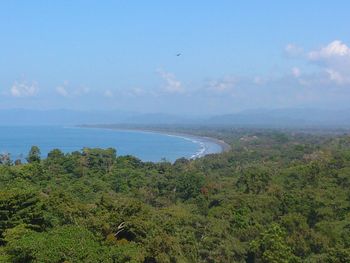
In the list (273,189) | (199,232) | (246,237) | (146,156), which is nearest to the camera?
(199,232)

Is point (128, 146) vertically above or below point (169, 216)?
below

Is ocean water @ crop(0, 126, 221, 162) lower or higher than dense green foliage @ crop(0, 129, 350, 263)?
lower

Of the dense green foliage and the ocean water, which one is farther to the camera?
the ocean water

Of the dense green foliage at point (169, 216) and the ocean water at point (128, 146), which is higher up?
the dense green foliage at point (169, 216)

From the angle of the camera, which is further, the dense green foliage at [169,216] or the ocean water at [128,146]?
the ocean water at [128,146]

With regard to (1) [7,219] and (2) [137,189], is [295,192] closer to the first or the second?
(2) [137,189]

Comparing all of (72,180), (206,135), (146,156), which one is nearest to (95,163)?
(72,180)

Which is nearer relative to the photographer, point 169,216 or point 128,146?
point 169,216

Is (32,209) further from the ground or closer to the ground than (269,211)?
further from the ground
